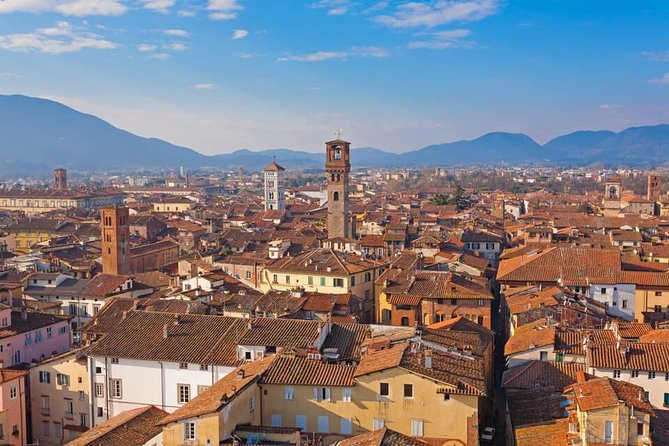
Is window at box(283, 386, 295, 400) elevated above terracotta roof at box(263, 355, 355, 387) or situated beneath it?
situated beneath

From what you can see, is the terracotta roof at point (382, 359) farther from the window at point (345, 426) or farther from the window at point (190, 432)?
the window at point (190, 432)

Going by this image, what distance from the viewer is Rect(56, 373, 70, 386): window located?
3478 cm

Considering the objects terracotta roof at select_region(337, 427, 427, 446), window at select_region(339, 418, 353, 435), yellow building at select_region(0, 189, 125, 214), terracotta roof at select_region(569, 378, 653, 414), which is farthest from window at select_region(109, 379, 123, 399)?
yellow building at select_region(0, 189, 125, 214)

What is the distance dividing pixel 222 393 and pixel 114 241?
49.4m

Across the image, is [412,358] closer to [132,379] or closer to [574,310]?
[132,379]

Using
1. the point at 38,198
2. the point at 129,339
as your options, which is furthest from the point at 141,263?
the point at 38,198

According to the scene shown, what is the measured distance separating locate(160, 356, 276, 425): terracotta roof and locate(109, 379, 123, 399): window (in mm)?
6896

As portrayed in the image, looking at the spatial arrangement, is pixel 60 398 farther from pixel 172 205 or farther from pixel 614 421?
pixel 172 205

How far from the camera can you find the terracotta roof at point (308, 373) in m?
25.6

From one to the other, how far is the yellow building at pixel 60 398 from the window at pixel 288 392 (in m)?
12.5

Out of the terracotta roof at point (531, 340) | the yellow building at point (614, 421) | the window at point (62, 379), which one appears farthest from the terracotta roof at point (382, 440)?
the window at point (62, 379)

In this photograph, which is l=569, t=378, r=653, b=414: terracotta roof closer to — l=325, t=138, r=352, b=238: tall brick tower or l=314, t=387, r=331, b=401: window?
l=314, t=387, r=331, b=401: window

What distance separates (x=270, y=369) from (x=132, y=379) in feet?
28.7

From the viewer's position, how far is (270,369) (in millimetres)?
26375
